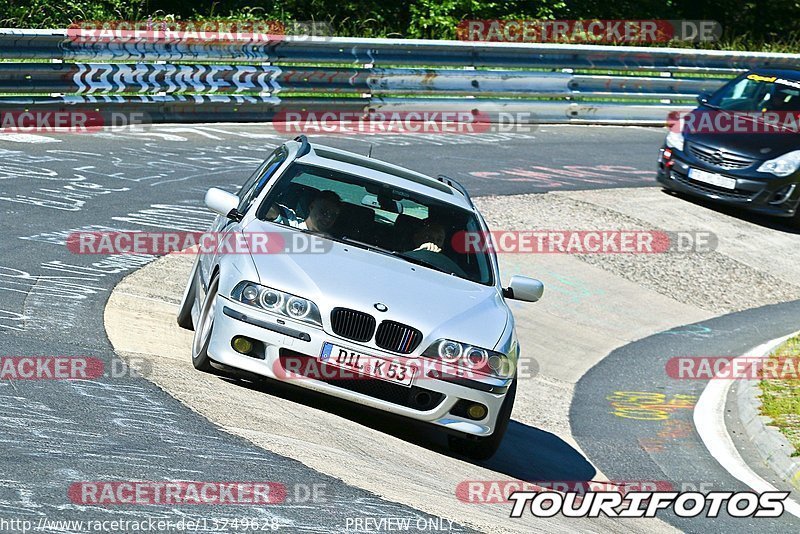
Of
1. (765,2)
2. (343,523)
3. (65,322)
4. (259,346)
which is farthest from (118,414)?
(765,2)

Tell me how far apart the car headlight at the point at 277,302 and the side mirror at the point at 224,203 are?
3.73 feet

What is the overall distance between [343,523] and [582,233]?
10568 millimetres

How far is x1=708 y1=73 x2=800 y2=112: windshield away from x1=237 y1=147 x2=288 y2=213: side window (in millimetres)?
10694

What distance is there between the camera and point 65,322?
8.94 meters

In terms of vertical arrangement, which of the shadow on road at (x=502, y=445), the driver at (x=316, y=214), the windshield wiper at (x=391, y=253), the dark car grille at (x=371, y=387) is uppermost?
the driver at (x=316, y=214)

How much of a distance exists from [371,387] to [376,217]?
1.63m

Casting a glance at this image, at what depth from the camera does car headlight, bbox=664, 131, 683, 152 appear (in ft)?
58.1

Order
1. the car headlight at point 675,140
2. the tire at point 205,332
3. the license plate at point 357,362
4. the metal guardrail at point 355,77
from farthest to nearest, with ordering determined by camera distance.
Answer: the car headlight at point 675,140, the metal guardrail at point 355,77, the tire at point 205,332, the license plate at point 357,362

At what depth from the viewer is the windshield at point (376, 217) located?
8.61m

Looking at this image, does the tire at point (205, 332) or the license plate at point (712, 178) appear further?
the license plate at point (712, 178)

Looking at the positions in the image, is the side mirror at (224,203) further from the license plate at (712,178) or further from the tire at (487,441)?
the license plate at (712,178)

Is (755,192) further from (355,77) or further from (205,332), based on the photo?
(205,332)

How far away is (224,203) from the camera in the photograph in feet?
28.6

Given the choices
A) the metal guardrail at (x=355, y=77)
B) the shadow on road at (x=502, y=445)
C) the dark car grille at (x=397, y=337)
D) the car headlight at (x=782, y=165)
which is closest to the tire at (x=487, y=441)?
the shadow on road at (x=502, y=445)
